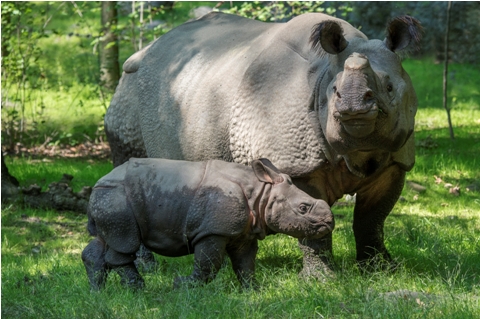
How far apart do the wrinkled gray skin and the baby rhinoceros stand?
0.48m

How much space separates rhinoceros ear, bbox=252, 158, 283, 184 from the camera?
5.93 m

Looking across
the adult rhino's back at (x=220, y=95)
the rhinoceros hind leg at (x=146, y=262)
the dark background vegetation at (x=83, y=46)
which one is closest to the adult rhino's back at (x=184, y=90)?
the adult rhino's back at (x=220, y=95)

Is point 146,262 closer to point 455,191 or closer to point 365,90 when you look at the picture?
point 365,90

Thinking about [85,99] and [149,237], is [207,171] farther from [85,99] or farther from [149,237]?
[85,99]

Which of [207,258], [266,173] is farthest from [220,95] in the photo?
[207,258]

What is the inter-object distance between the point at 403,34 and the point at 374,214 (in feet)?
5.54

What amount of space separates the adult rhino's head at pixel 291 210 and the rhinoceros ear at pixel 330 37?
0.99 metres

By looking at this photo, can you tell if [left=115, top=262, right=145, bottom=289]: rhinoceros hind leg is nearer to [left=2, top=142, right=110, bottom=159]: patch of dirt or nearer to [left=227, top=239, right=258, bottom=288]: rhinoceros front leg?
[left=227, top=239, right=258, bottom=288]: rhinoceros front leg

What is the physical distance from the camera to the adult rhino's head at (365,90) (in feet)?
17.7

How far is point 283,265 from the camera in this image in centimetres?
702

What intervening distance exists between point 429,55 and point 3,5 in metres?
10.2

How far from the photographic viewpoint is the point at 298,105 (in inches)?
248

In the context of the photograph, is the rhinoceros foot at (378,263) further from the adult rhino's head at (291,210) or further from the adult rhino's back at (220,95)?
the adult rhino's back at (220,95)

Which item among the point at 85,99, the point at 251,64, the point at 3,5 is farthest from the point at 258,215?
the point at 85,99
